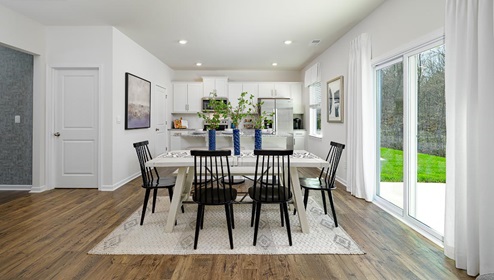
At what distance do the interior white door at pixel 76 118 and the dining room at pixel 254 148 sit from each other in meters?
0.02

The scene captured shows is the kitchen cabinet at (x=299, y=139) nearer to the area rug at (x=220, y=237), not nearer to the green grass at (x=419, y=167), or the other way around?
the green grass at (x=419, y=167)

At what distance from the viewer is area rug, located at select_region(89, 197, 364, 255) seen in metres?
2.38

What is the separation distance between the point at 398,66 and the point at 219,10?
2.47m

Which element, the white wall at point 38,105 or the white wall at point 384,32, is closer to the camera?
the white wall at point 384,32

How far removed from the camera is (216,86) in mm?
7902

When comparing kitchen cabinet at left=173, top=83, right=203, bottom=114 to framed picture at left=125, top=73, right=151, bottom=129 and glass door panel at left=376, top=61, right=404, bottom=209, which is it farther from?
glass door panel at left=376, top=61, right=404, bottom=209

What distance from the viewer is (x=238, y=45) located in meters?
5.54

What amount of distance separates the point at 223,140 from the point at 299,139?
106 inches

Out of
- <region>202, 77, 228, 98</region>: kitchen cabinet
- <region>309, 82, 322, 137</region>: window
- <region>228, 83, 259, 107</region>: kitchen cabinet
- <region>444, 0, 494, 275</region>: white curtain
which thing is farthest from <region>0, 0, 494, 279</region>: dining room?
<region>228, 83, 259, 107</region>: kitchen cabinet

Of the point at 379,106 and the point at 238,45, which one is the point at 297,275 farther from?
the point at 238,45

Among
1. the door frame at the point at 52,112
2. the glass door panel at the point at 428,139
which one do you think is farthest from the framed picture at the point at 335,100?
the door frame at the point at 52,112

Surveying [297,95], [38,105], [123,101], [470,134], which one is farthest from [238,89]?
[470,134]

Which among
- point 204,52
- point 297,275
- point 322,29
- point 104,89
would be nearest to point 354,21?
point 322,29

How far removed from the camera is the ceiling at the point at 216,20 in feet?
11.8
